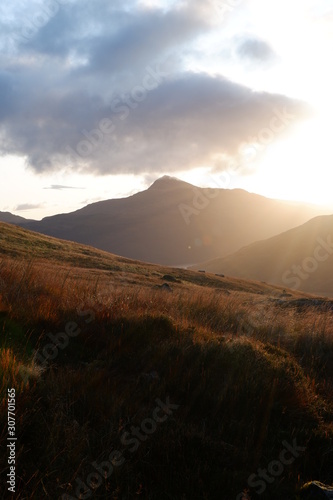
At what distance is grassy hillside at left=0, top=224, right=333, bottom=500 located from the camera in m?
3.27

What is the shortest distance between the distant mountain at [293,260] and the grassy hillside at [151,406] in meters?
137

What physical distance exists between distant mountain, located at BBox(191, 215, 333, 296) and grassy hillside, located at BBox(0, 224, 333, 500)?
13710 cm

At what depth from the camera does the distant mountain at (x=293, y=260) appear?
147250 mm

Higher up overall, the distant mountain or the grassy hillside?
the distant mountain

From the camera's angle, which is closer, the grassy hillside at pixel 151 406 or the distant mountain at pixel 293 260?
the grassy hillside at pixel 151 406

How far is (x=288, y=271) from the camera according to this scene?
159125 mm

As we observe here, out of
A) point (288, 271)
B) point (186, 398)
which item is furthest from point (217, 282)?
point (288, 271)

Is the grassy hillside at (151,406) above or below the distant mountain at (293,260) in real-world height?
below

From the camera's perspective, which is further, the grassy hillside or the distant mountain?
the distant mountain

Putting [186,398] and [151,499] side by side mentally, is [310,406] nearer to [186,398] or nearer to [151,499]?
[186,398]

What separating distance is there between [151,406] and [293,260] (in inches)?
6588

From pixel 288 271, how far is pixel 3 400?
164 metres

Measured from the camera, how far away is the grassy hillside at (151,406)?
3268 millimetres

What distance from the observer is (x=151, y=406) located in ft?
14.0
